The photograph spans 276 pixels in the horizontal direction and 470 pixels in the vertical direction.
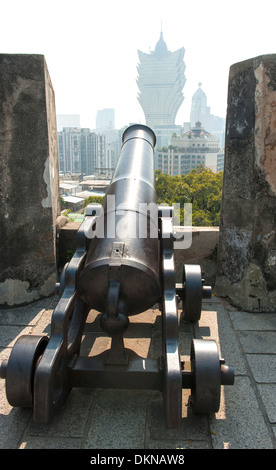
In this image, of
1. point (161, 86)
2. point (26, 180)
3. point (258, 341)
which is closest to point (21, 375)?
point (258, 341)

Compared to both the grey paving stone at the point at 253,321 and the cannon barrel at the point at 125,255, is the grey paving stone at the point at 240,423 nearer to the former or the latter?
the cannon barrel at the point at 125,255

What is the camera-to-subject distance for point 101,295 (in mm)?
2283

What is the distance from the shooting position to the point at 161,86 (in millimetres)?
170250

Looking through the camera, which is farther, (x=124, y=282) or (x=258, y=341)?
(x=258, y=341)

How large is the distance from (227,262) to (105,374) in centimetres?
195

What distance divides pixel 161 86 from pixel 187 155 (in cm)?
9051

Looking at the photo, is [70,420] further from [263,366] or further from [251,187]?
[251,187]

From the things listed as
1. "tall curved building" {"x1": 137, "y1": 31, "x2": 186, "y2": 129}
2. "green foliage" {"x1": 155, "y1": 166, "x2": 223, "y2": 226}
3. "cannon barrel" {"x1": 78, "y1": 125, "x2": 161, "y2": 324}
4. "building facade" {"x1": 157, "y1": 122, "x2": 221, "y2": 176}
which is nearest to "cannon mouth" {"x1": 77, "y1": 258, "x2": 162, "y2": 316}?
"cannon barrel" {"x1": 78, "y1": 125, "x2": 161, "y2": 324}

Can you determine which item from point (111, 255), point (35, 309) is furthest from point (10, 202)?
point (111, 255)

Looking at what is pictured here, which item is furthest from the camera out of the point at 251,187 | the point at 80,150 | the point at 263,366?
the point at 80,150

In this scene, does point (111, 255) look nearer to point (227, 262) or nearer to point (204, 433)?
point (204, 433)

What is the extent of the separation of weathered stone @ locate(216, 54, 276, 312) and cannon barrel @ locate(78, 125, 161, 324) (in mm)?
946

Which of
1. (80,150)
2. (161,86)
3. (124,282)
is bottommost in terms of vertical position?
(124,282)

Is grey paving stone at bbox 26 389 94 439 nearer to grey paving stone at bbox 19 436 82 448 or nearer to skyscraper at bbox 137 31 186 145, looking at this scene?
grey paving stone at bbox 19 436 82 448
